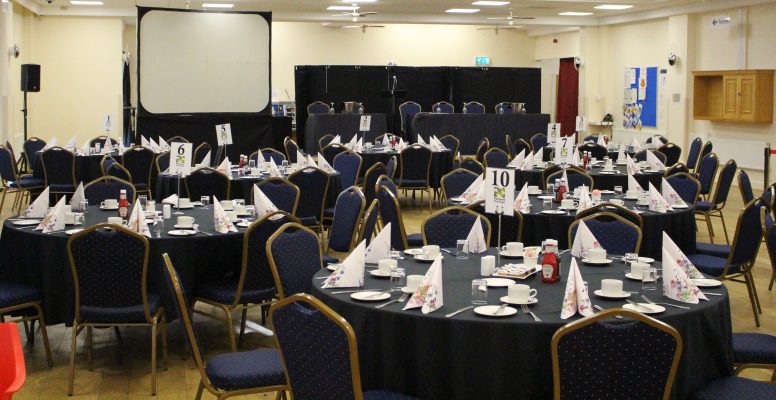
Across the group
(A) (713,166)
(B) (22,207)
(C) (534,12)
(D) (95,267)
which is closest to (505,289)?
(D) (95,267)

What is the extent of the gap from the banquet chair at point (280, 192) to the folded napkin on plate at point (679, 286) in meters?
4.11

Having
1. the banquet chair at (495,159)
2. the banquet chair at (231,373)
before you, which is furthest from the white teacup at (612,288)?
the banquet chair at (495,159)

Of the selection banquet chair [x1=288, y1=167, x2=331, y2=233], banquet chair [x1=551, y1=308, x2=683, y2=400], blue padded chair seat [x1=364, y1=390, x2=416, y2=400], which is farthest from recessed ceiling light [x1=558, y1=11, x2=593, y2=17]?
banquet chair [x1=551, y1=308, x2=683, y2=400]

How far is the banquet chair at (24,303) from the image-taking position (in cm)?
566

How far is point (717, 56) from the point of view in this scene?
60.5 feet

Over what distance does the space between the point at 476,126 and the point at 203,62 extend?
5.11 m

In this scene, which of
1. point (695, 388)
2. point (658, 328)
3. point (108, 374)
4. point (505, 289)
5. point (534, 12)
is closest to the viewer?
point (658, 328)

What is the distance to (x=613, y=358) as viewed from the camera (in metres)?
3.45

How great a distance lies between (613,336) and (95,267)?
9.96 feet

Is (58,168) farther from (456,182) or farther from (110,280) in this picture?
(110,280)

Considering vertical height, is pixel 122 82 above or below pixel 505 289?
above

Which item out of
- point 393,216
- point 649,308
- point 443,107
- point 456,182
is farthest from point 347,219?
point 443,107

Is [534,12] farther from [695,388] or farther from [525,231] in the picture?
[695,388]

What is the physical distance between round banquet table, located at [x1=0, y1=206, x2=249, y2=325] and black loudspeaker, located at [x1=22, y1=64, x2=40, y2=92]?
12.2 m
